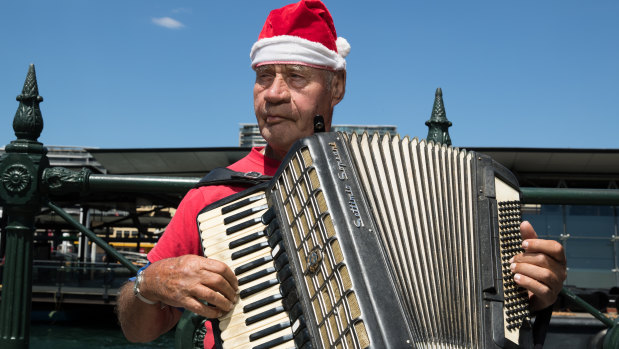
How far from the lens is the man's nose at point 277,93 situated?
1.79 metres

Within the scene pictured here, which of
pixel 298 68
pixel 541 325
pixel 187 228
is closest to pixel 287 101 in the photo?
pixel 298 68

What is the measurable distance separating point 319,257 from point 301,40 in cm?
88

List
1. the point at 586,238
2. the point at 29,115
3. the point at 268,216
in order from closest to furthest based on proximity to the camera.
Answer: the point at 268,216, the point at 29,115, the point at 586,238

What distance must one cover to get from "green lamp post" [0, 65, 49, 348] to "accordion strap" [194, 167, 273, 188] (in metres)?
1.24

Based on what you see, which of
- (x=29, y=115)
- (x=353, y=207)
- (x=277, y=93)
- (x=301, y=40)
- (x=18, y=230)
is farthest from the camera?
(x=29, y=115)

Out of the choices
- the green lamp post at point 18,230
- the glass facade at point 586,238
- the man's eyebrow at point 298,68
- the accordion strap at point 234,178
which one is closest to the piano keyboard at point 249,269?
the accordion strap at point 234,178

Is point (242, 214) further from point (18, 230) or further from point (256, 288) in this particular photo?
point (18, 230)

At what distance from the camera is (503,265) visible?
5.47ft

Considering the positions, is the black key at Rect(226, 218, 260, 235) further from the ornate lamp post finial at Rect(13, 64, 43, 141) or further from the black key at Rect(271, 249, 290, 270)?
the ornate lamp post finial at Rect(13, 64, 43, 141)

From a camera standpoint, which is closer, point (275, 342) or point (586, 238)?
point (275, 342)

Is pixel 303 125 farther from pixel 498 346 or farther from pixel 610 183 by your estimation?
pixel 610 183

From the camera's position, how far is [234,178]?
1695 mm

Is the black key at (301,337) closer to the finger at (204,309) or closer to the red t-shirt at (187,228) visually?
the finger at (204,309)

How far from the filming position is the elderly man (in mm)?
1548
